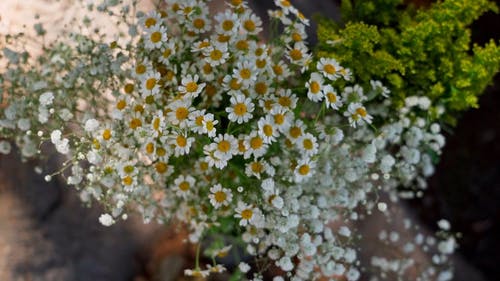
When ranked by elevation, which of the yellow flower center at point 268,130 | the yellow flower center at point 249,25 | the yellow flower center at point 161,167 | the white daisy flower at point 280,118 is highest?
the yellow flower center at point 249,25

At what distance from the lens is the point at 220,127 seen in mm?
1024

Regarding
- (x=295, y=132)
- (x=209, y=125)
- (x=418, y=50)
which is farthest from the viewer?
(x=418, y=50)

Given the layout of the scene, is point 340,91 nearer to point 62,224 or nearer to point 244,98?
point 244,98

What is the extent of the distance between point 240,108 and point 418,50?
44 centimetres

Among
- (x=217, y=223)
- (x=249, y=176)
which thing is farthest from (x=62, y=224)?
(x=249, y=176)

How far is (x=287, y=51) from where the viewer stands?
103 centimetres

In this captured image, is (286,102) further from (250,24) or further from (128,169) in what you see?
(128,169)

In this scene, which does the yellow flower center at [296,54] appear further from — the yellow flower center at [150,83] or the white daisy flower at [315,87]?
the yellow flower center at [150,83]

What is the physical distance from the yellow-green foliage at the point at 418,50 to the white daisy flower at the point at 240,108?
0.88 feet

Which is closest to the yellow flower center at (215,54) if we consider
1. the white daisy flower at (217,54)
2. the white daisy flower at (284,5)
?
the white daisy flower at (217,54)

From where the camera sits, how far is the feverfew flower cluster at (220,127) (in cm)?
95

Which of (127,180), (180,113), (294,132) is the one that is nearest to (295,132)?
(294,132)

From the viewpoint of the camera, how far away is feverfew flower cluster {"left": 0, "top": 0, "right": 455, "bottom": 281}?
0.95 meters

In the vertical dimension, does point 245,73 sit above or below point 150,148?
above
